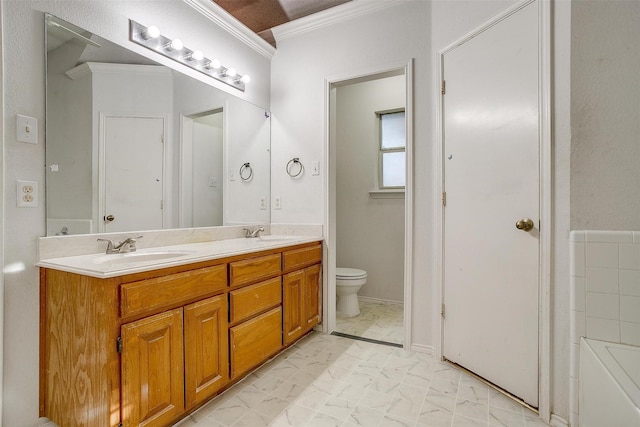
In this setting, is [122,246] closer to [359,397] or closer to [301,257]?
[301,257]

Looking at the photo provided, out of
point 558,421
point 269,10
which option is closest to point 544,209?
point 558,421

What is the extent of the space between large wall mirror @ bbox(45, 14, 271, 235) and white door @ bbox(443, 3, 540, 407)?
1608mm

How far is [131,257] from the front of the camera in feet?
5.18

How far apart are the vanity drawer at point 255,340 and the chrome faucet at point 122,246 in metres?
0.70

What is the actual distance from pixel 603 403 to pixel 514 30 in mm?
1699

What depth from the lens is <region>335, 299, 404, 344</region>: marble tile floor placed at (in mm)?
2492

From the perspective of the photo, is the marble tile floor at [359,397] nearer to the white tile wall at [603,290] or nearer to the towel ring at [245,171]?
the white tile wall at [603,290]

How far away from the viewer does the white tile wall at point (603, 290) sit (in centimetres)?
126

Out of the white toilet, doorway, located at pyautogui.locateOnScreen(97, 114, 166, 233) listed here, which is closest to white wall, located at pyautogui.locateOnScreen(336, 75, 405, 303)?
the white toilet

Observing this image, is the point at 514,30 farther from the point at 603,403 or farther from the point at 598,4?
the point at 603,403

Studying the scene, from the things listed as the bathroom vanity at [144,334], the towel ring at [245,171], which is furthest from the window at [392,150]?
the bathroom vanity at [144,334]

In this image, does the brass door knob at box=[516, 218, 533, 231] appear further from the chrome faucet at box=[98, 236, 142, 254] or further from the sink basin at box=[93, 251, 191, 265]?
the chrome faucet at box=[98, 236, 142, 254]

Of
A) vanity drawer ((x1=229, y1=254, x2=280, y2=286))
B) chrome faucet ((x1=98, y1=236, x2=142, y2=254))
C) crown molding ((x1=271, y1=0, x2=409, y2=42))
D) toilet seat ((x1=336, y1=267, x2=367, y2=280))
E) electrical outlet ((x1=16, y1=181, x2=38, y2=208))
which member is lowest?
toilet seat ((x1=336, y1=267, x2=367, y2=280))

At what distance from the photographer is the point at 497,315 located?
5.52 feet
